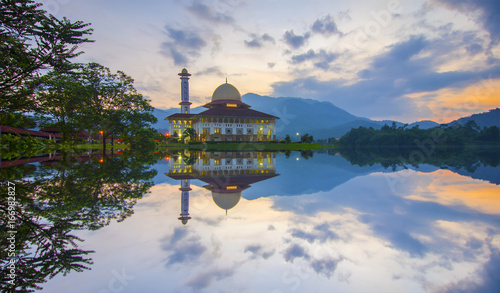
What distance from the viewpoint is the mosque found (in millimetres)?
72231

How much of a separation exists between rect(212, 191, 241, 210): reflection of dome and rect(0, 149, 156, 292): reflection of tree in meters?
2.50

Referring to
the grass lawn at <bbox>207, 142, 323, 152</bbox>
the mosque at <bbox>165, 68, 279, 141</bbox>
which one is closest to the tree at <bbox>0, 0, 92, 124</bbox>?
→ the grass lawn at <bbox>207, 142, 323, 152</bbox>

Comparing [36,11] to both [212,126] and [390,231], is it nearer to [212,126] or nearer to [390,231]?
[390,231]

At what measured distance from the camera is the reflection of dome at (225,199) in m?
7.81

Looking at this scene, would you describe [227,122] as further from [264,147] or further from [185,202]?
[185,202]

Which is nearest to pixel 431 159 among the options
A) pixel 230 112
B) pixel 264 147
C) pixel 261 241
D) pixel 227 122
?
pixel 261 241

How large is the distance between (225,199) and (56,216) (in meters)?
4.42

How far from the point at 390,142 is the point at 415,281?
8431cm

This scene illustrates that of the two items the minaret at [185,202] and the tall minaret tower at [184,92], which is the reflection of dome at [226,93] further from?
the minaret at [185,202]

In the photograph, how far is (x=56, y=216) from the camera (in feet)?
20.3

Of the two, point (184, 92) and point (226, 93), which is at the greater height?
point (184, 92)

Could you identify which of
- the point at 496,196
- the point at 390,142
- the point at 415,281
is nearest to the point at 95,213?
the point at 415,281

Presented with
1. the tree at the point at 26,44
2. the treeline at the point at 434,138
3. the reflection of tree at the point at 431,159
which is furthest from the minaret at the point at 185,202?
the treeline at the point at 434,138

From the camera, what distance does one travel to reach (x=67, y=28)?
466 inches
